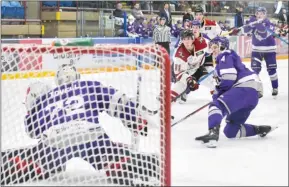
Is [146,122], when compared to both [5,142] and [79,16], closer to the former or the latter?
[5,142]

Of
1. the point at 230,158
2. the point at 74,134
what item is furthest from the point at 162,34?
the point at 74,134

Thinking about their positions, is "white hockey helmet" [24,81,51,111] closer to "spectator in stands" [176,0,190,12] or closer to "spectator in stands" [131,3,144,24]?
"spectator in stands" [131,3,144,24]

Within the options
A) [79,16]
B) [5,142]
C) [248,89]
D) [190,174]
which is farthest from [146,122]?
[79,16]

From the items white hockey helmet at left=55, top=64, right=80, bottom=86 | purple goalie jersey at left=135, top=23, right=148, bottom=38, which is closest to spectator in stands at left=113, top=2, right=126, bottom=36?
purple goalie jersey at left=135, top=23, right=148, bottom=38

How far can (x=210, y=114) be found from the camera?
9.12 ft

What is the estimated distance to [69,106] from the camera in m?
2.12

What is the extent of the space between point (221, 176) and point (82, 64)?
89 cm

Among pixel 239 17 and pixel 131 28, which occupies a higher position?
pixel 239 17

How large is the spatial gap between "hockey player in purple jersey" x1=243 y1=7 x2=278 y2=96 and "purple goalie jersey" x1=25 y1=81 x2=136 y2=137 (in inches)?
111

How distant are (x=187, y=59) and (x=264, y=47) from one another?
1.11 meters

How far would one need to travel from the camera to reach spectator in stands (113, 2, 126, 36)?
6.40 metres

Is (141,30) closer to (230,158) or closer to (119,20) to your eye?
(119,20)

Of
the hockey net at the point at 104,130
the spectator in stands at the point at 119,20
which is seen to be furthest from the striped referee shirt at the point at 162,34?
the hockey net at the point at 104,130

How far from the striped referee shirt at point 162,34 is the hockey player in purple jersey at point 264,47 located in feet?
5.56
